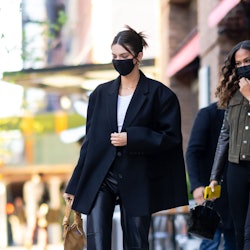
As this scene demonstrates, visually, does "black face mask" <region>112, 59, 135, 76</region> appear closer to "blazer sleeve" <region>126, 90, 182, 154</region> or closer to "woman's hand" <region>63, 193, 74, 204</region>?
"blazer sleeve" <region>126, 90, 182, 154</region>

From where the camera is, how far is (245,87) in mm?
6637

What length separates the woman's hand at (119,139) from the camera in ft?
20.4

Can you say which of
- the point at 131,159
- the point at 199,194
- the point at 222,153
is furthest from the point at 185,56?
the point at 131,159

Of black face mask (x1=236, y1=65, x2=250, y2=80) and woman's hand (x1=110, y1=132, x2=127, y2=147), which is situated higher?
black face mask (x1=236, y1=65, x2=250, y2=80)

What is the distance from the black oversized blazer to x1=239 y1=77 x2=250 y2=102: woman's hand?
1.64 ft

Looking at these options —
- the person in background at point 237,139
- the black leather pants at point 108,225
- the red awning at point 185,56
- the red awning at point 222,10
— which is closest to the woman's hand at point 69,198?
the black leather pants at point 108,225

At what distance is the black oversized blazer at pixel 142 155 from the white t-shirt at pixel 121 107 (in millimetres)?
36

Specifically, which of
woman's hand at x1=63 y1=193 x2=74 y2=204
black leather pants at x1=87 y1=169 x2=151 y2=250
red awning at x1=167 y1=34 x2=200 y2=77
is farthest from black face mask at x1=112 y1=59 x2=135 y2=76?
red awning at x1=167 y1=34 x2=200 y2=77

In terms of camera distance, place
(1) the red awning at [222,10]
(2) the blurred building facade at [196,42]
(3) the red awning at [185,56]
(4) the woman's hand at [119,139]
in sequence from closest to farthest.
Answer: (4) the woman's hand at [119,139] → (1) the red awning at [222,10] → (2) the blurred building facade at [196,42] → (3) the red awning at [185,56]

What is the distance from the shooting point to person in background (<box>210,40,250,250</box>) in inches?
256

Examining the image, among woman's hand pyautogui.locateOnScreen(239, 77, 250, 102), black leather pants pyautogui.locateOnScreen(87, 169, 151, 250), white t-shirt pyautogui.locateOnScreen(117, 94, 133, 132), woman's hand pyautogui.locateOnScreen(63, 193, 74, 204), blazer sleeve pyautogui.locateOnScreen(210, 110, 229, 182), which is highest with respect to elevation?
woman's hand pyautogui.locateOnScreen(239, 77, 250, 102)

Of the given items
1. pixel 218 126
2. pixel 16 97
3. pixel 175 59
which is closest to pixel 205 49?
pixel 175 59

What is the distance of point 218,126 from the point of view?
8.43 m

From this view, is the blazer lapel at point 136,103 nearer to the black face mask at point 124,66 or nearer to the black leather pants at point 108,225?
the black face mask at point 124,66
